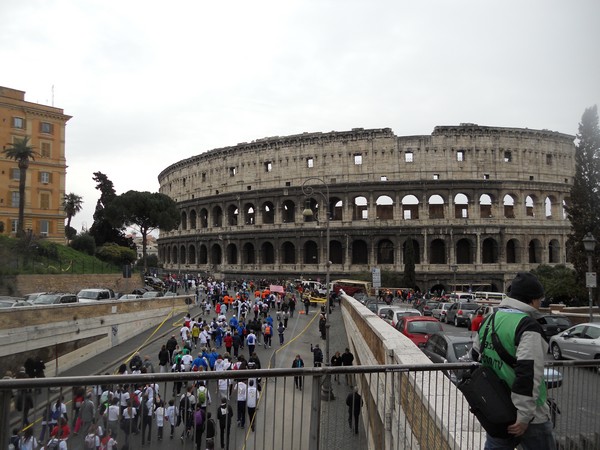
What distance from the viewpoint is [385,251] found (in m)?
48.5

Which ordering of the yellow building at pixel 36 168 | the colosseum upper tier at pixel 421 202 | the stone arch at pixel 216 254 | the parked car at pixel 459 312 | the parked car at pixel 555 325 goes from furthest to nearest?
the stone arch at pixel 216 254 → the colosseum upper tier at pixel 421 202 → the yellow building at pixel 36 168 → the parked car at pixel 459 312 → the parked car at pixel 555 325

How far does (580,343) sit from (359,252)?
121 feet

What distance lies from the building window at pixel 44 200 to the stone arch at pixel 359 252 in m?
29.0

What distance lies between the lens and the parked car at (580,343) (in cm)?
1204

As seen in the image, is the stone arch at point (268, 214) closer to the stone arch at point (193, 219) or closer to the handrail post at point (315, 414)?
the stone arch at point (193, 219)

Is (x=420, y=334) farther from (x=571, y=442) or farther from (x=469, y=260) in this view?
(x=469, y=260)

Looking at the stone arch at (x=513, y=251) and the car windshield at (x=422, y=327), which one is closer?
the car windshield at (x=422, y=327)

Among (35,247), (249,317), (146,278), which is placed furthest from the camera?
(146,278)

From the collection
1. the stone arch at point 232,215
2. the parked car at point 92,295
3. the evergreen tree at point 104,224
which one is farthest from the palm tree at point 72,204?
the parked car at point 92,295

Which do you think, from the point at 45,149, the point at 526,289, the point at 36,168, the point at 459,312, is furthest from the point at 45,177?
the point at 526,289

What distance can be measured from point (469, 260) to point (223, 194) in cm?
2747

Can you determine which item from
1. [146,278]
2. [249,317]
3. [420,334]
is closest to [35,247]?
[146,278]

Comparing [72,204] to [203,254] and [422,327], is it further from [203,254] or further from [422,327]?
[422,327]

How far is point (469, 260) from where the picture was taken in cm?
4716
